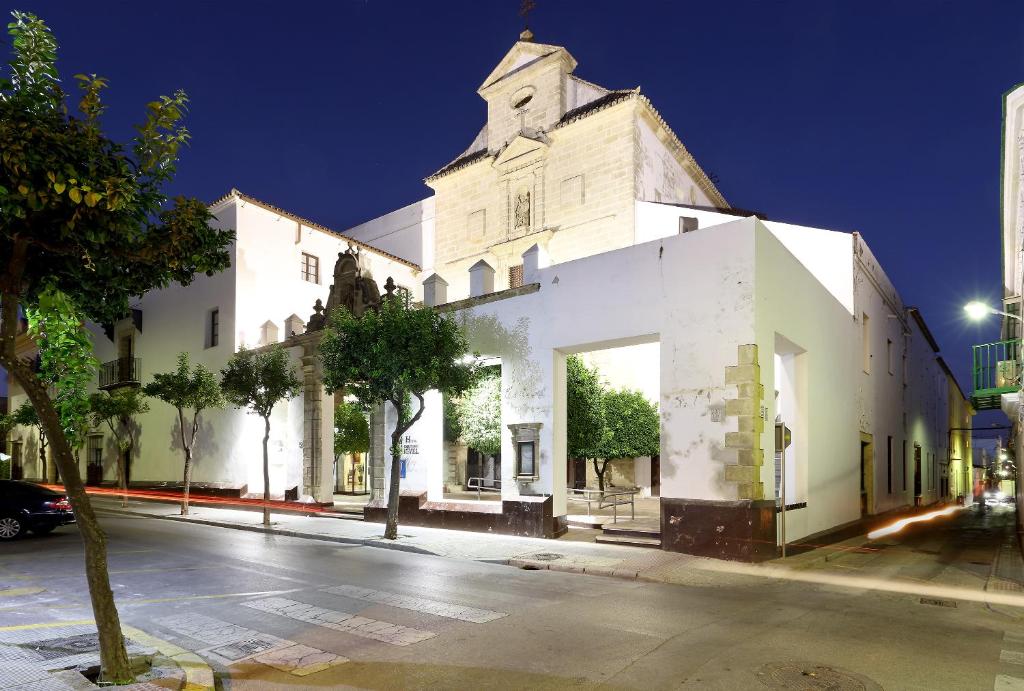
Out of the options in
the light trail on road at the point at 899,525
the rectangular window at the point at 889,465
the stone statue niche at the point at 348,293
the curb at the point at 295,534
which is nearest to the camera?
the curb at the point at 295,534

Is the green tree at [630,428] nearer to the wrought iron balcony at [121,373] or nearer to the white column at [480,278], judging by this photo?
the white column at [480,278]

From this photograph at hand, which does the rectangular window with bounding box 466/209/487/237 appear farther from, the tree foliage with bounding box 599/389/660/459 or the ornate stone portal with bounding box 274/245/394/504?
the tree foliage with bounding box 599/389/660/459

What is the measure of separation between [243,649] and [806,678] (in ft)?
17.0

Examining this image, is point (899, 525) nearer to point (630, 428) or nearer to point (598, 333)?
point (630, 428)

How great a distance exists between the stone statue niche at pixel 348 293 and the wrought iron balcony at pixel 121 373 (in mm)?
12236

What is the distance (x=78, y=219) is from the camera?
5.64 m

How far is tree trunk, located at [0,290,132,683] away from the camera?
560 cm

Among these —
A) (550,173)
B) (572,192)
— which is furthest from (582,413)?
(550,173)

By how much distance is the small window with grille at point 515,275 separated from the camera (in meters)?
29.5

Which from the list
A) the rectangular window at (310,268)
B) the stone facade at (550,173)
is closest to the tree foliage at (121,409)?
the rectangular window at (310,268)

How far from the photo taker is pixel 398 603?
29.3 feet

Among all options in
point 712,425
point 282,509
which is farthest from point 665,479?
point 282,509

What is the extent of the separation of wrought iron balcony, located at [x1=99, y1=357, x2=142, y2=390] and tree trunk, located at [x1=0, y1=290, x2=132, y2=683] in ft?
92.6

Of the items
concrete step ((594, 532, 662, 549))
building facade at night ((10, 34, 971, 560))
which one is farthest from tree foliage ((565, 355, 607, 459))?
concrete step ((594, 532, 662, 549))
